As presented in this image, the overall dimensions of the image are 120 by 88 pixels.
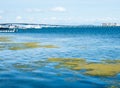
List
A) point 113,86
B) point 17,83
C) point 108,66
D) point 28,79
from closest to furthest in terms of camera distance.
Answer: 1. point 113,86
2. point 17,83
3. point 28,79
4. point 108,66

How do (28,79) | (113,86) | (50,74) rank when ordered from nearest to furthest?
(113,86) → (28,79) → (50,74)

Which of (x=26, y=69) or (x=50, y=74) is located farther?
(x=26, y=69)

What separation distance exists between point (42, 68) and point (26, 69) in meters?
1.71

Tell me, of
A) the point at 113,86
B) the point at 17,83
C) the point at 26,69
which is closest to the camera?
the point at 113,86

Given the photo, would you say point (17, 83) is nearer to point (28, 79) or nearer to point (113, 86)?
point (28, 79)

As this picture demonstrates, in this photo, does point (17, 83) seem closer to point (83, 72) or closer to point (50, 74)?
point (50, 74)

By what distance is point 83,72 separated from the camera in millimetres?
30375

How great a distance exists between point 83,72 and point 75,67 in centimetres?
326

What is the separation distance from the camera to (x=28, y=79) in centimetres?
2694

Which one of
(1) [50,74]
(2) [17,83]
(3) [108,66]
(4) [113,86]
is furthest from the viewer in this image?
(3) [108,66]

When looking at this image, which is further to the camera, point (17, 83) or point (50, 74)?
point (50, 74)

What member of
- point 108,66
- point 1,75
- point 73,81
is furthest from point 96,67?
point 1,75

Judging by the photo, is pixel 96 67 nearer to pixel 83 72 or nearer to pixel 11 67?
pixel 83 72

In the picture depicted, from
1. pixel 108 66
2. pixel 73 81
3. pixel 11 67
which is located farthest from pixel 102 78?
pixel 11 67
